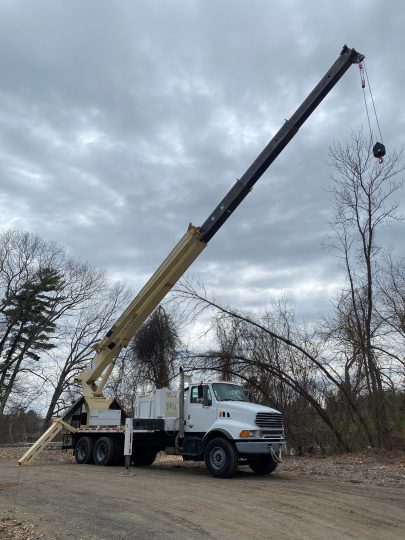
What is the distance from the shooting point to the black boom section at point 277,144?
13906 mm

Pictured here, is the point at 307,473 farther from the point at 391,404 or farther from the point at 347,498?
the point at 391,404

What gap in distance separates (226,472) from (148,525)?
5.92 m

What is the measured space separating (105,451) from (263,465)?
557 cm

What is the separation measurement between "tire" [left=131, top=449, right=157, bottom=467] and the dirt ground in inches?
92.0

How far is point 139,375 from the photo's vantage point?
1147 inches

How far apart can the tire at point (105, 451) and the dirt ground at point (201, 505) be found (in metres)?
1.96

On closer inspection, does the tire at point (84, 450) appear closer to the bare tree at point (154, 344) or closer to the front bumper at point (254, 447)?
the front bumper at point (254, 447)

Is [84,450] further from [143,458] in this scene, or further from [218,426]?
[218,426]

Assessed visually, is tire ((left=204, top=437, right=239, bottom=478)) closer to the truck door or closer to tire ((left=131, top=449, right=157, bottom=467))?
the truck door

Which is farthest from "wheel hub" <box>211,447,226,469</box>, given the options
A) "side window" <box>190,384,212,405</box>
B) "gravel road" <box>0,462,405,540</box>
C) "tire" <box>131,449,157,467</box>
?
"tire" <box>131,449,157,467</box>

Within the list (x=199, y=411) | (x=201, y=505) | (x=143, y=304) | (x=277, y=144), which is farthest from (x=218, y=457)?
(x=277, y=144)

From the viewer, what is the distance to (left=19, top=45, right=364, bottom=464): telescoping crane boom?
14.2 meters

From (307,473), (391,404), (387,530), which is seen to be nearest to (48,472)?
(307,473)

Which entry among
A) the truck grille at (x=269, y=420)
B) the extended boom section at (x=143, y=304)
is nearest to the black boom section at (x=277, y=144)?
the extended boom section at (x=143, y=304)
